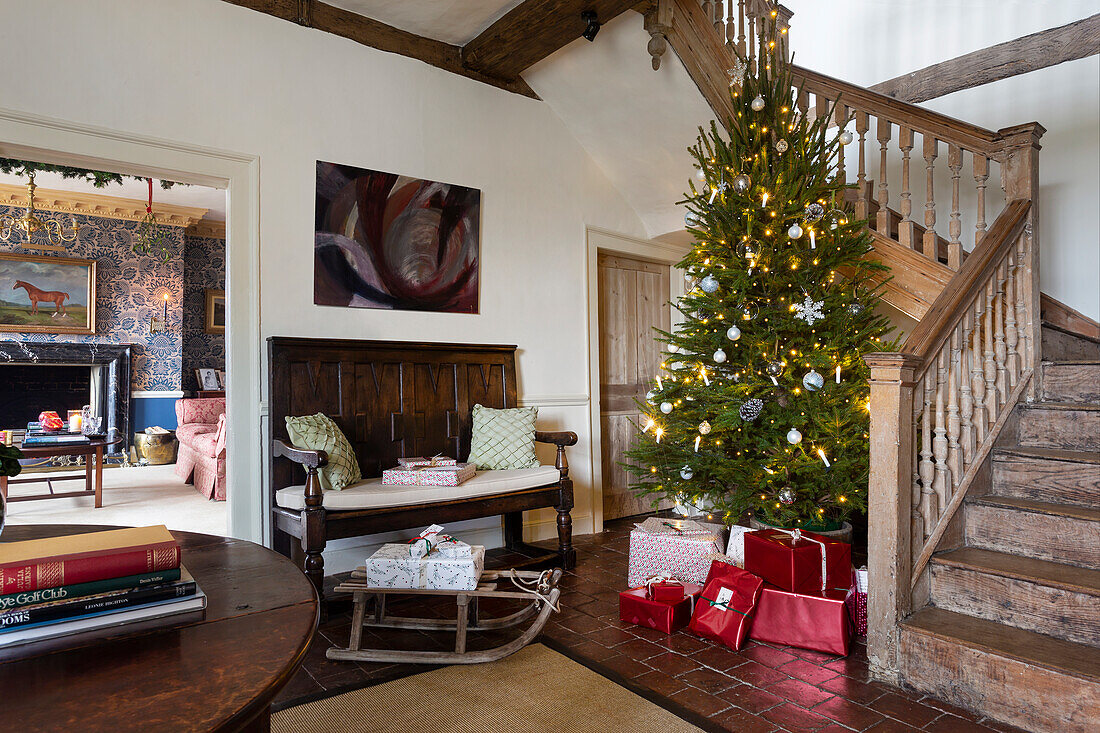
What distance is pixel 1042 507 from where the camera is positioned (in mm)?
2391

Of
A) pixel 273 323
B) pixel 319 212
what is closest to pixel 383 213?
pixel 319 212

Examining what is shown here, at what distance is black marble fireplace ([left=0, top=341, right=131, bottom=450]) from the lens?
7.84 metres

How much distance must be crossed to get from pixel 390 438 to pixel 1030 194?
3.36 meters

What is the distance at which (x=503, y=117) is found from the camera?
4.38 meters

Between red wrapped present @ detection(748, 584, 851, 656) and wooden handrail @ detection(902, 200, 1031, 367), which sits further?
red wrapped present @ detection(748, 584, 851, 656)

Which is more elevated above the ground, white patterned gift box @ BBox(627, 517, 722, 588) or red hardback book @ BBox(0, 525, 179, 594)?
red hardback book @ BBox(0, 525, 179, 594)

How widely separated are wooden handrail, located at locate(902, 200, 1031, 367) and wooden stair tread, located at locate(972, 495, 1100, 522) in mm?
595

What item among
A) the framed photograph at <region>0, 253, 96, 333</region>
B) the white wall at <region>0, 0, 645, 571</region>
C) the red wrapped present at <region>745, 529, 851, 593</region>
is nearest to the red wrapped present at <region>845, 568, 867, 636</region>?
the red wrapped present at <region>745, 529, 851, 593</region>

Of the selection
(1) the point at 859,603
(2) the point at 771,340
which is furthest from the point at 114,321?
(1) the point at 859,603

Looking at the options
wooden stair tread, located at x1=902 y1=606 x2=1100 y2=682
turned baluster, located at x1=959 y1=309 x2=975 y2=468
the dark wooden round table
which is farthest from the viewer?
turned baluster, located at x1=959 y1=309 x2=975 y2=468

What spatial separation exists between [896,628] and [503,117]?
3.64 m

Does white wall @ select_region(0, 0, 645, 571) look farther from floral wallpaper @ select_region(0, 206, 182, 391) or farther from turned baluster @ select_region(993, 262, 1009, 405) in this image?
floral wallpaper @ select_region(0, 206, 182, 391)

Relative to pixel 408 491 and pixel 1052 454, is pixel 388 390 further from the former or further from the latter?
pixel 1052 454

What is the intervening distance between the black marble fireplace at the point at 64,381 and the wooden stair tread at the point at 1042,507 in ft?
28.8
